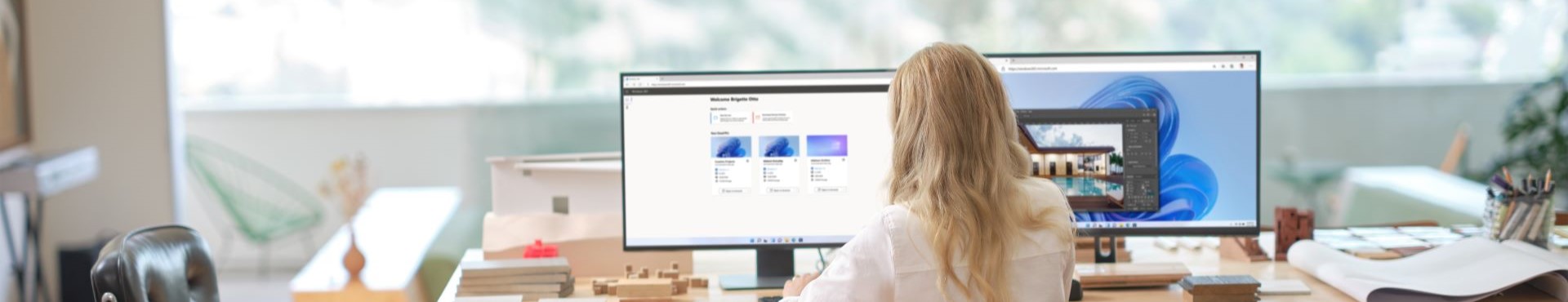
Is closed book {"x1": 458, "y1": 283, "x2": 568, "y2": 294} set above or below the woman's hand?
below

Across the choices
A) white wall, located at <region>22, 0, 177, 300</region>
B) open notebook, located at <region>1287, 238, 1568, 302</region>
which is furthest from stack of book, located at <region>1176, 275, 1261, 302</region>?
white wall, located at <region>22, 0, 177, 300</region>

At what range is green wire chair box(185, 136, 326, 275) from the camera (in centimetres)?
477

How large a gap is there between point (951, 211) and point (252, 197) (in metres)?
3.92

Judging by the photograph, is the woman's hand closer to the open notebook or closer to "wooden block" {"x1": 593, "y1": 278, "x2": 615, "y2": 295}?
"wooden block" {"x1": 593, "y1": 278, "x2": 615, "y2": 295}

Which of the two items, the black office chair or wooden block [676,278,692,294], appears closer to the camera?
the black office chair

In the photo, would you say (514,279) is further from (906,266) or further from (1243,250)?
(1243,250)

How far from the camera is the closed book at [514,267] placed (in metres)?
2.05

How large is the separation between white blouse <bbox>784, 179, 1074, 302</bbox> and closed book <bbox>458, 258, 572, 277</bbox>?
0.60 meters

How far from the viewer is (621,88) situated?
2047 millimetres

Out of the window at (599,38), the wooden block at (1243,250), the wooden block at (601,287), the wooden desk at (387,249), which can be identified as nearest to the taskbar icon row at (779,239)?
the wooden block at (601,287)

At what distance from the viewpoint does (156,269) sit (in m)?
1.90

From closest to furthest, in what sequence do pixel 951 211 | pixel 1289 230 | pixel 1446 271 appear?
pixel 951 211, pixel 1446 271, pixel 1289 230

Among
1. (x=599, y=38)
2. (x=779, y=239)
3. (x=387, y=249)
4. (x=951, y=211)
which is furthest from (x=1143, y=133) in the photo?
(x=599, y=38)

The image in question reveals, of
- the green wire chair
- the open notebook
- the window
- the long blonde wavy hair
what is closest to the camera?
the long blonde wavy hair
